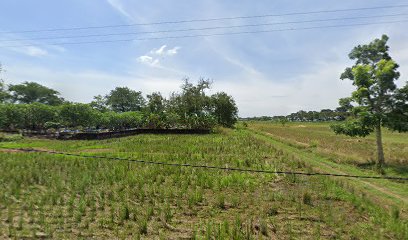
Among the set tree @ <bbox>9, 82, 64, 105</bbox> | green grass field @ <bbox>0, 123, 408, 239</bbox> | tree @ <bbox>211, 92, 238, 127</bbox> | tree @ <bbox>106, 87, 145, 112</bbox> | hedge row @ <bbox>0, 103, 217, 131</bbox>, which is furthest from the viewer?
tree @ <bbox>106, 87, 145, 112</bbox>

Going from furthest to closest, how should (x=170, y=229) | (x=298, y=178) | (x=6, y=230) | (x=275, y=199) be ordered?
(x=298, y=178) < (x=275, y=199) < (x=170, y=229) < (x=6, y=230)

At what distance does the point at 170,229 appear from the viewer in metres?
6.48

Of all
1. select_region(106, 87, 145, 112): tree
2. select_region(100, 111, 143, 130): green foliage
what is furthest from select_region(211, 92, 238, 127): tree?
select_region(106, 87, 145, 112): tree

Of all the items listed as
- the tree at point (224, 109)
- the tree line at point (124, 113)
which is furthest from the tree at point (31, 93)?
the tree at point (224, 109)

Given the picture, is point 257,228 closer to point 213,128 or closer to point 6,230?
point 6,230

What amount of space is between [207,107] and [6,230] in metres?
47.4

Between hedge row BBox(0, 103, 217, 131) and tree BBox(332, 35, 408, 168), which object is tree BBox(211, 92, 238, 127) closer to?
hedge row BBox(0, 103, 217, 131)

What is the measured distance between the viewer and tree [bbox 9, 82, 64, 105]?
2857 inches

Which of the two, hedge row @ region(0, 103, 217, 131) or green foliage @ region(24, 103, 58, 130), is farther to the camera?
green foliage @ region(24, 103, 58, 130)

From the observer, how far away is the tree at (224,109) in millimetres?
51406

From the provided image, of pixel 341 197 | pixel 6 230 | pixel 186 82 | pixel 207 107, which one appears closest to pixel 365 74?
pixel 341 197

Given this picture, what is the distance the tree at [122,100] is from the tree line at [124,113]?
24.7 meters

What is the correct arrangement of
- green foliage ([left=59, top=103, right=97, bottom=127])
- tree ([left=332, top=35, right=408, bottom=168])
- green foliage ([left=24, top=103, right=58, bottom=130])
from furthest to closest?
green foliage ([left=59, top=103, right=97, bottom=127]), green foliage ([left=24, top=103, right=58, bottom=130]), tree ([left=332, top=35, right=408, bottom=168])

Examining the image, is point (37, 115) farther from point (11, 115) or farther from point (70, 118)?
point (70, 118)
